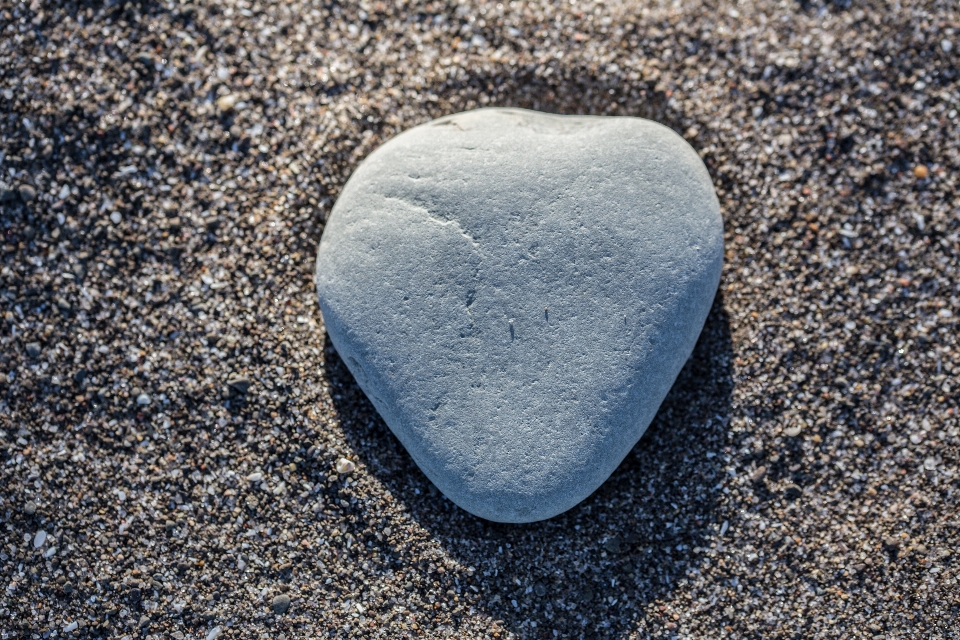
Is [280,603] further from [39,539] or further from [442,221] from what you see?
[442,221]

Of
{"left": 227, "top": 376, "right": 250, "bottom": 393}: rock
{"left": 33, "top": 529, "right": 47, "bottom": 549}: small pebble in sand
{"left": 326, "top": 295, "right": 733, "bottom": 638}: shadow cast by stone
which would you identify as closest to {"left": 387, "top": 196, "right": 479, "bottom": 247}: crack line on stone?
{"left": 326, "top": 295, "right": 733, "bottom": 638}: shadow cast by stone

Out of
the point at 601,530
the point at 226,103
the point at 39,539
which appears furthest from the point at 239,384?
the point at 601,530

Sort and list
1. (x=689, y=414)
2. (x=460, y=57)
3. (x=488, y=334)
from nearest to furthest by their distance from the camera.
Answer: (x=488, y=334) < (x=689, y=414) < (x=460, y=57)

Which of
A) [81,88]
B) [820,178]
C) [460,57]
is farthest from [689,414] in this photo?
[81,88]

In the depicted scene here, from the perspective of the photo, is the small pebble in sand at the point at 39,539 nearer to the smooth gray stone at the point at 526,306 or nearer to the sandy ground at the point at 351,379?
the sandy ground at the point at 351,379

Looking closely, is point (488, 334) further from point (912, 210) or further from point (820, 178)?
point (912, 210)
